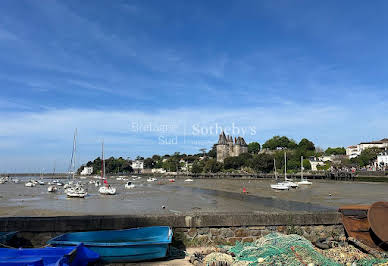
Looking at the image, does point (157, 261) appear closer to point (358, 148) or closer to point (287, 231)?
point (287, 231)

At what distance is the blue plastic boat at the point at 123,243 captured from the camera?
5695 mm

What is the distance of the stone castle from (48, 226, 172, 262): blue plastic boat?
14983 centimetres

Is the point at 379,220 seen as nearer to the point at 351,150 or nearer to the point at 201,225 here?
the point at 201,225

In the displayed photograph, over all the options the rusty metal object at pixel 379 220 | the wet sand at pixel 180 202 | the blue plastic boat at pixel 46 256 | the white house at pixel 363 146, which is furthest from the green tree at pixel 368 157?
the blue plastic boat at pixel 46 256

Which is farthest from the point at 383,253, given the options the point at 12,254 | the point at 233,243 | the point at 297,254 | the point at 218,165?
the point at 218,165

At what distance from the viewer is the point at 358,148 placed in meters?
146

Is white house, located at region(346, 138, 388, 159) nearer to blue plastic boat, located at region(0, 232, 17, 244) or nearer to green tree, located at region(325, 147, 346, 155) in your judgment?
green tree, located at region(325, 147, 346, 155)

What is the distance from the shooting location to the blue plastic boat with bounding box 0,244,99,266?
13.8 feet

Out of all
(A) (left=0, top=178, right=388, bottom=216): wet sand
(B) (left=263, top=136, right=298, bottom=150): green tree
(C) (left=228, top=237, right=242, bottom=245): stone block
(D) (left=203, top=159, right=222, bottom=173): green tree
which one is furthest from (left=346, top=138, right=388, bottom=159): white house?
(C) (left=228, top=237, right=242, bottom=245): stone block

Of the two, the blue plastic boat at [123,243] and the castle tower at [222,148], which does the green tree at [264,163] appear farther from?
the blue plastic boat at [123,243]

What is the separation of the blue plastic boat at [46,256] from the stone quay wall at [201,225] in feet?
4.24

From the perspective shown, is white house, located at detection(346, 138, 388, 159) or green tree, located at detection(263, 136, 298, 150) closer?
white house, located at detection(346, 138, 388, 159)

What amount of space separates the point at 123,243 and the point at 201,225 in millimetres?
1907

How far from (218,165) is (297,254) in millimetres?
141069
